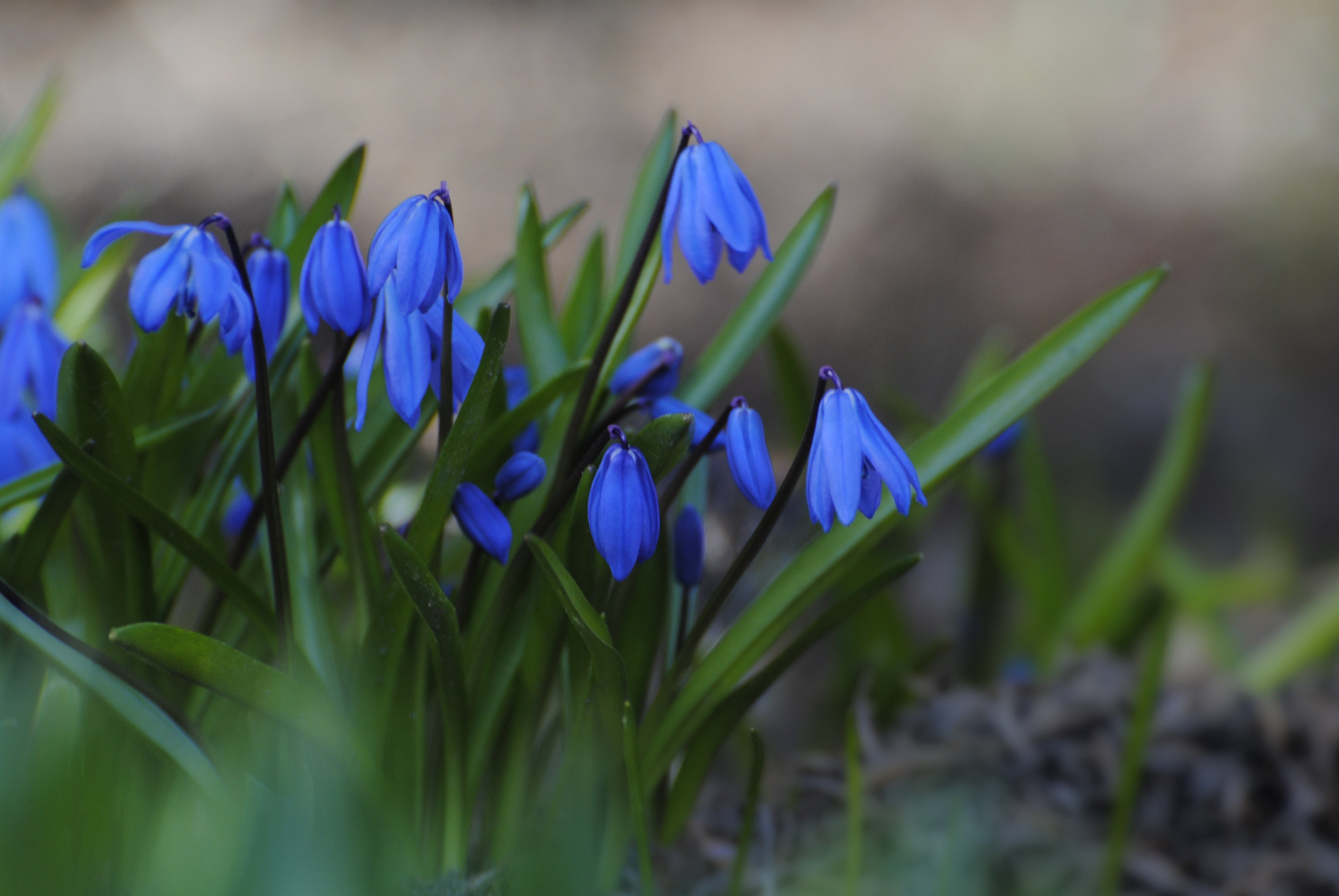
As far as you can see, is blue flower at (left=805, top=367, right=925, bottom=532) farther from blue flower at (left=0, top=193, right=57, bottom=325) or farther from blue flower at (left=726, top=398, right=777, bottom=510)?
blue flower at (left=0, top=193, right=57, bottom=325)

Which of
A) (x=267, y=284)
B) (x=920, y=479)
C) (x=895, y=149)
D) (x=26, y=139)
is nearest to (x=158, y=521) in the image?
(x=267, y=284)

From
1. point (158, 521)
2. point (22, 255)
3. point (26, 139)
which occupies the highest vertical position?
point (26, 139)

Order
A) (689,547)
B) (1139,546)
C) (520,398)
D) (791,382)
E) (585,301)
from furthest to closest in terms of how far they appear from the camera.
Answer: (1139,546)
(791,382)
(585,301)
(520,398)
(689,547)

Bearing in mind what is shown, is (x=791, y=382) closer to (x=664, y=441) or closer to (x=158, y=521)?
(x=664, y=441)

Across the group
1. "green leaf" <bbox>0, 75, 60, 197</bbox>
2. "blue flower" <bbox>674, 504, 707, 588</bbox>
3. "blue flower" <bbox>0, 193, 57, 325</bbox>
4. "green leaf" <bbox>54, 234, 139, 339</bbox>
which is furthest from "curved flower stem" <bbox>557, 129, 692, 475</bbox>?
"green leaf" <bbox>0, 75, 60, 197</bbox>

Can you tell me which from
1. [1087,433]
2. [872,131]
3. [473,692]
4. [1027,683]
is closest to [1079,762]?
[1027,683]

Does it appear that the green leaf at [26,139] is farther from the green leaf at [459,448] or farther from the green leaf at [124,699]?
the green leaf at [459,448]

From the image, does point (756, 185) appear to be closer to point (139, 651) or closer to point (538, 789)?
point (538, 789)
